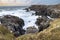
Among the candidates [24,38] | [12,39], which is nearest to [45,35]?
[24,38]

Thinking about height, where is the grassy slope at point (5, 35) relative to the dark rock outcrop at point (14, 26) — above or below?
above

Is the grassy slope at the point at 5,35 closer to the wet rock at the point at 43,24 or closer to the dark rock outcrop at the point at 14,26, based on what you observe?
the wet rock at the point at 43,24

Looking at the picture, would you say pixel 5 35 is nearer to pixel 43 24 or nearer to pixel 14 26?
pixel 43 24

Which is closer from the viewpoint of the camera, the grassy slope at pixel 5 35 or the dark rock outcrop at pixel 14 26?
the grassy slope at pixel 5 35

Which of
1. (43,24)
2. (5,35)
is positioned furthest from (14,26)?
(5,35)

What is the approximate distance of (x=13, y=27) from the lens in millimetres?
36938

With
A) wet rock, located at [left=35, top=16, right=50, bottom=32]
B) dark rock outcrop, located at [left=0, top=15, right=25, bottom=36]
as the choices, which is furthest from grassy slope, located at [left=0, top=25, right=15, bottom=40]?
dark rock outcrop, located at [left=0, top=15, right=25, bottom=36]

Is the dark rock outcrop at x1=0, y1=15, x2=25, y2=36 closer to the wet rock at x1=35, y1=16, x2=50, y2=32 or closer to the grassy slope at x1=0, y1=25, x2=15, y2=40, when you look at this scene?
the wet rock at x1=35, y1=16, x2=50, y2=32

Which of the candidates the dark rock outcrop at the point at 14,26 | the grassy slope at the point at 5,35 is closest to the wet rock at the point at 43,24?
the dark rock outcrop at the point at 14,26

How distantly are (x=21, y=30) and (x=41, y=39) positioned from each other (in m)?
23.0

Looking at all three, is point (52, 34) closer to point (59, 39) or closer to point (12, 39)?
point (59, 39)

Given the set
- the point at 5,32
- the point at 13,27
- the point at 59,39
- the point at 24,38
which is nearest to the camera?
the point at 59,39

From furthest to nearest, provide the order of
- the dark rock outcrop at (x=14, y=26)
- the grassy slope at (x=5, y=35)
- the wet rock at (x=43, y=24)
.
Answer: the dark rock outcrop at (x=14, y=26) → the wet rock at (x=43, y=24) → the grassy slope at (x=5, y=35)

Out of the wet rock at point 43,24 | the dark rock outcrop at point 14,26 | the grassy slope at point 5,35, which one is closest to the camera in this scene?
the grassy slope at point 5,35
